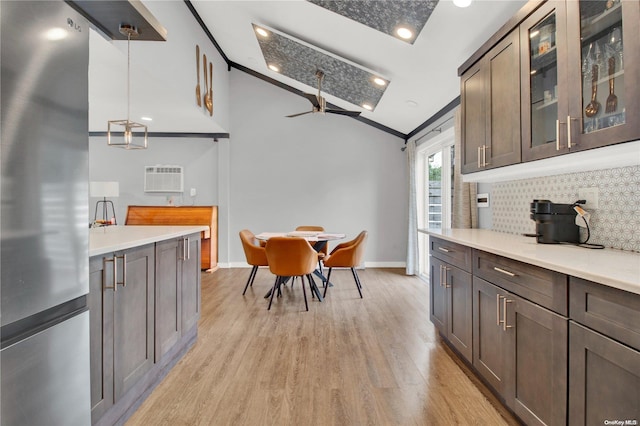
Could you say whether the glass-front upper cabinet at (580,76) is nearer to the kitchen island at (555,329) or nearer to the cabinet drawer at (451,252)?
the kitchen island at (555,329)

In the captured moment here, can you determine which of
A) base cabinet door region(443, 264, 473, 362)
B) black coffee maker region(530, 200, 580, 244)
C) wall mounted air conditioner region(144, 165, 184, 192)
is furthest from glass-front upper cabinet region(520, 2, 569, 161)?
wall mounted air conditioner region(144, 165, 184, 192)

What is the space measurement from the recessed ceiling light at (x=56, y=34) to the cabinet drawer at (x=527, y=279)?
196cm

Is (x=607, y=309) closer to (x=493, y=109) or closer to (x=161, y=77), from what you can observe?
(x=493, y=109)

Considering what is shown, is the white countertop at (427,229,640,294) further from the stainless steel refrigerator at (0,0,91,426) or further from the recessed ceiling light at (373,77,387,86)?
the recessed ceiling light at (373,77,387,86)

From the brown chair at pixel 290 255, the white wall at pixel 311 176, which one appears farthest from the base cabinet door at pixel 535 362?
the white wall at pixel 311 176

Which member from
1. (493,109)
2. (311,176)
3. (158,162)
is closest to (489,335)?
(493,109)

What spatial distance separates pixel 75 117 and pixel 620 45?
2132mm

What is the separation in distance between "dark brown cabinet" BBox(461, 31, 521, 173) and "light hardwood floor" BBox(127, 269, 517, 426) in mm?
1497

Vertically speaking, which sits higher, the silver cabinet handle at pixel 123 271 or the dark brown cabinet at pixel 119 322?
the silver cabinet handle at pixel 123 271

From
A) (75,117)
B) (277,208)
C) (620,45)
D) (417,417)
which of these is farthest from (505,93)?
(277,208)

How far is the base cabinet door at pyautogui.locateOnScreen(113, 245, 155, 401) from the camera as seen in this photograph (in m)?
1.60

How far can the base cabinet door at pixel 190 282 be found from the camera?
2439mm

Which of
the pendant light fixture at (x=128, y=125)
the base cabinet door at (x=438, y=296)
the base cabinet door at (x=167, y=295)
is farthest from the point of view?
the base cabinet door at (x=438, y=296)

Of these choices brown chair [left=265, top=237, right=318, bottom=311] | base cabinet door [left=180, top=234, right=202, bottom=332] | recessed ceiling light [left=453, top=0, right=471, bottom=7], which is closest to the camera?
recessed ceiling light [left=453, top=0, right=471, bottom=7]
